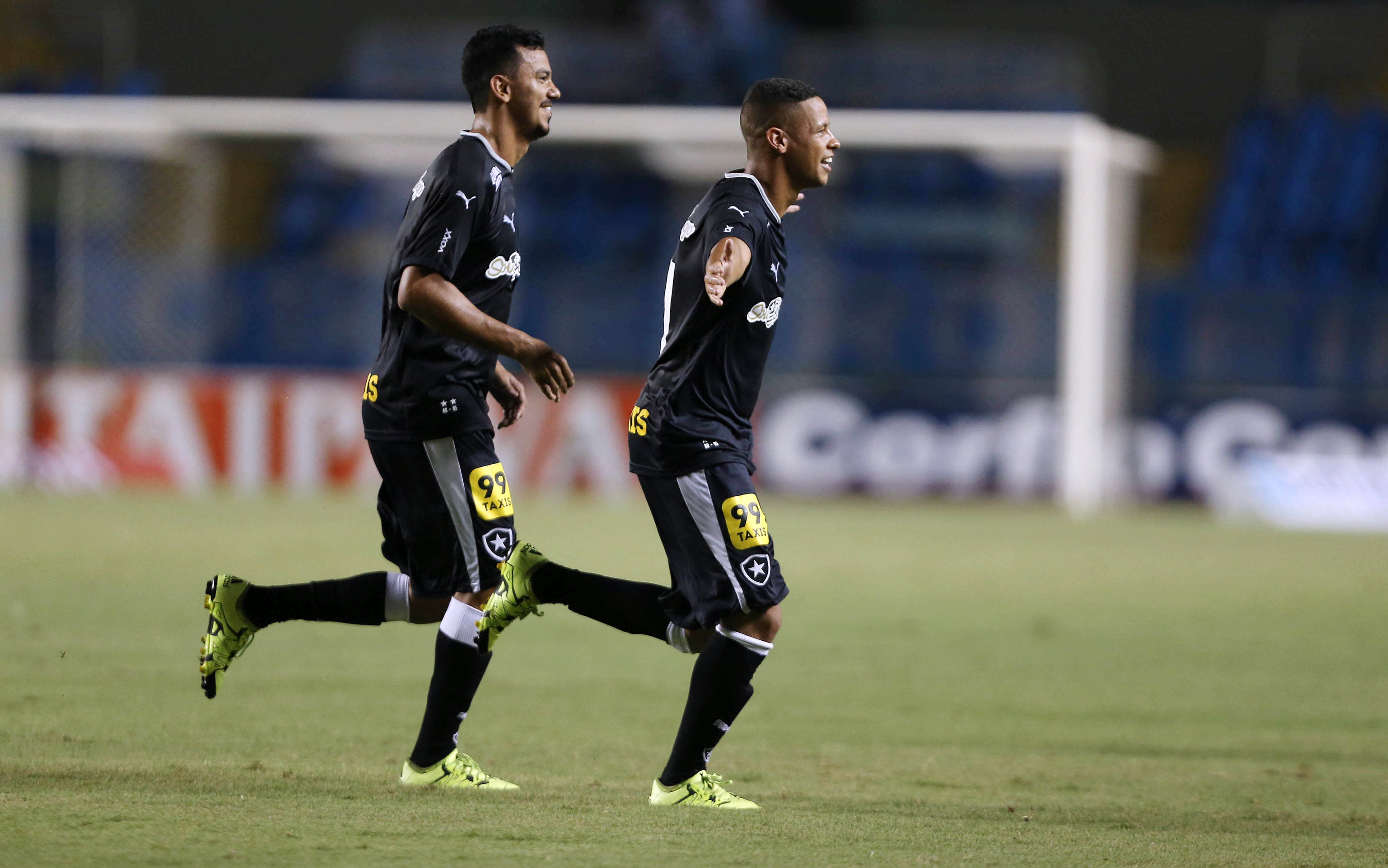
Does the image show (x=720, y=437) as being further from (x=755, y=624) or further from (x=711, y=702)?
(x=711, y=702)

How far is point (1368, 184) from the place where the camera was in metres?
20.4

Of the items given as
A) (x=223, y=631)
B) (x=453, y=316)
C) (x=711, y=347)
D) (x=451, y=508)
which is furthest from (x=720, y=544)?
(x=223, y=631)

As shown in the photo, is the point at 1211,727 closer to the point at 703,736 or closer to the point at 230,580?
the point at 703,736

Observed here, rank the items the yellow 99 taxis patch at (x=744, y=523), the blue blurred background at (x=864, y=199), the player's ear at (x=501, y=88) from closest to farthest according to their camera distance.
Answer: the yellow 99 taxis patch at (x=744, y=523)
the player's ear at (x=501, y=88)
the blue blurred background at (x=864, y=199)

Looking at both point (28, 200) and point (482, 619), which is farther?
point (28, 200)

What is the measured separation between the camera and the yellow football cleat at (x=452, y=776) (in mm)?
4852

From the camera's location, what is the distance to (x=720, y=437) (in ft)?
15.5

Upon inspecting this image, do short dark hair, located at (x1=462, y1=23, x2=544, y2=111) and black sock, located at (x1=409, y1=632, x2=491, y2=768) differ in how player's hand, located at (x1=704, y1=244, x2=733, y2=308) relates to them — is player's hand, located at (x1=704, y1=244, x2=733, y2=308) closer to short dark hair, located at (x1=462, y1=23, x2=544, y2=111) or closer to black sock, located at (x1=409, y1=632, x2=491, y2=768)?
short dark hair, located at (x1=462, y1=23, x2=544, y2=111)

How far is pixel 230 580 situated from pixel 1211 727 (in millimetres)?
3395

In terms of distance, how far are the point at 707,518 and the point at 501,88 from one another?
1.34 m

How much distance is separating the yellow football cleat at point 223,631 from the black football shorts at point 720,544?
1302 mm

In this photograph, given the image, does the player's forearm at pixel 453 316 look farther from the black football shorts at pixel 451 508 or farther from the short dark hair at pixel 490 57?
the short dark hair at pixel 490 57

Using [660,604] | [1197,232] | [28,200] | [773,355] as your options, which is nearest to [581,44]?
[773,355]

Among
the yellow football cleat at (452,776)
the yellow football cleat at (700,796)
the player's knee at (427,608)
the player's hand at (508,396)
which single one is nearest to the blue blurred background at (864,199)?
the player's hand at (508,396)
